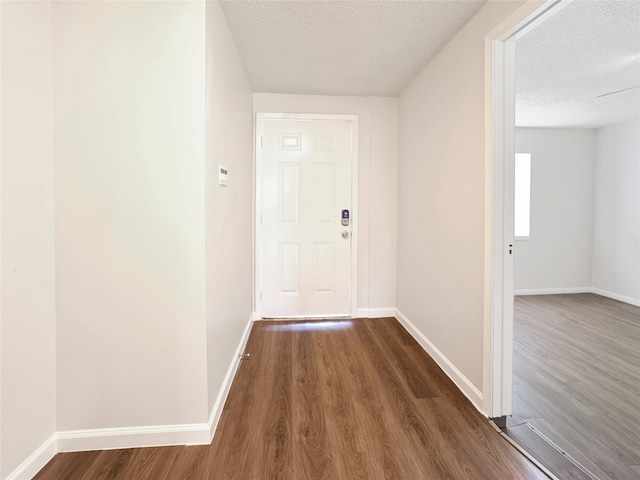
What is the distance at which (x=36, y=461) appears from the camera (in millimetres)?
1337

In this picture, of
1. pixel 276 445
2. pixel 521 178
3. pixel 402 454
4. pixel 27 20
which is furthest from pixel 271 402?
pixel 521 178

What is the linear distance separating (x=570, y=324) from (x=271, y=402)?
10.3 ft

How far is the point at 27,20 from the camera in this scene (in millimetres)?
1274

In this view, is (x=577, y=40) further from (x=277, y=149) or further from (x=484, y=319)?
(x=277, y=149)

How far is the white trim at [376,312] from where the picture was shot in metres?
3.32

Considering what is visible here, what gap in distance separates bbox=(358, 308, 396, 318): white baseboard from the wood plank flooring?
1.17 metres

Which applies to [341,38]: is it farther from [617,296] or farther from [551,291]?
[617,296]

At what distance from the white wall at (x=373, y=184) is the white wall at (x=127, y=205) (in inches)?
72.2

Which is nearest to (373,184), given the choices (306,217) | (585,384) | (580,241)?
(306,217)

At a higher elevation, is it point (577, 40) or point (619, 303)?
point (577, 40)

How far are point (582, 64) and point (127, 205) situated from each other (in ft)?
11.2

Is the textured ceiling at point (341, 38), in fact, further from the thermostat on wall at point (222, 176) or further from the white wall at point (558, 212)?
the white wall at point (558, 212)

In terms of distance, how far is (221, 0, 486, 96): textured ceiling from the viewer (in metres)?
1.79

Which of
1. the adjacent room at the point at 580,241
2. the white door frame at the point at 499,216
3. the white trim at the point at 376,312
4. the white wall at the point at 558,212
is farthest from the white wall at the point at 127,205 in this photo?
the white wall at the point at 558,212
